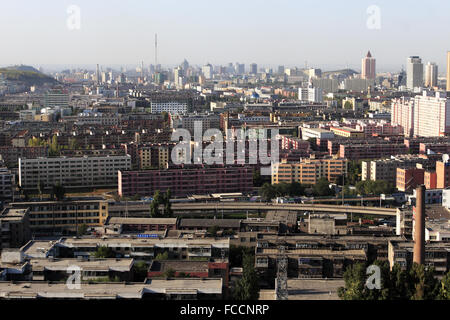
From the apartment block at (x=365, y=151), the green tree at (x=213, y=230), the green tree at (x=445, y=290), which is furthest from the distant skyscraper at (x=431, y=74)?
the green tree at (x=445, y=290)

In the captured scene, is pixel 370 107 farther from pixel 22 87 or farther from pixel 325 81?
pixel 22 87

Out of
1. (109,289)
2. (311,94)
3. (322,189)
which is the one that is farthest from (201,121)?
(109,289)

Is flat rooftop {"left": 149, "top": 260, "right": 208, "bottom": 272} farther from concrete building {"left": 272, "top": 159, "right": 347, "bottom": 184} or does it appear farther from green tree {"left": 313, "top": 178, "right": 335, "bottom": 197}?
concrete building {"left": 272, "top": 159, "right": 347, "bottom": 184}

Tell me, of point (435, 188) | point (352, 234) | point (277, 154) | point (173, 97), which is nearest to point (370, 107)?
point (173, 97)

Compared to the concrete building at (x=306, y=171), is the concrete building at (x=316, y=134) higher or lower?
higher

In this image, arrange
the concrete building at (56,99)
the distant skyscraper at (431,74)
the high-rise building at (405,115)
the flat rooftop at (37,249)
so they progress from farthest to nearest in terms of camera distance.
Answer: the distant skyscraper at (431,74)
the concrete building at (56,99)
the high-rise building at (405,115)
the flat rooftop at (37,249)

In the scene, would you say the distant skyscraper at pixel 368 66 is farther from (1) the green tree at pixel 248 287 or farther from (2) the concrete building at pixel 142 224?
(1) the green tree at pixel 248 287
